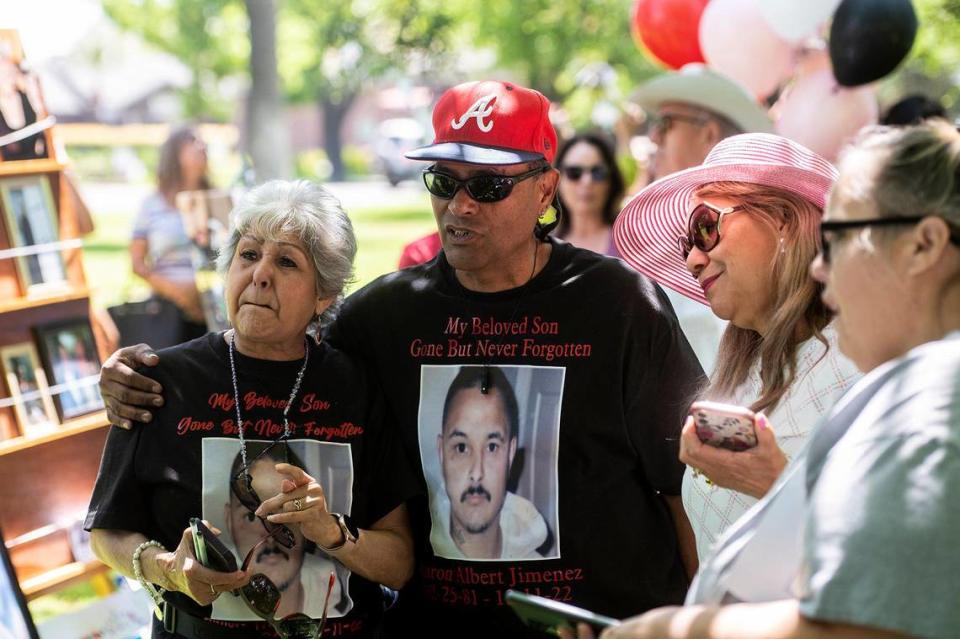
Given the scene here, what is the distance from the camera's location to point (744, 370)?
95.7 inches

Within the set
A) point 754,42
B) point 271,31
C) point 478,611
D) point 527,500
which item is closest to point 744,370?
point 527,500

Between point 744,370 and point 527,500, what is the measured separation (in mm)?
634

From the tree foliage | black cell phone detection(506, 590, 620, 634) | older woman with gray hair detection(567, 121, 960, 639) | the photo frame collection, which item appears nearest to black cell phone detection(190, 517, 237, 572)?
black cell phone detection(506, 590, 620, 634)

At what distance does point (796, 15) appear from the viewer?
5.89 meters

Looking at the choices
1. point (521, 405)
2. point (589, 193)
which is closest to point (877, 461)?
point (521, 405)

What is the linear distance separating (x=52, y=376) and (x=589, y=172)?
11.1 ft

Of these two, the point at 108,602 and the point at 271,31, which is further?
the point at 271,31

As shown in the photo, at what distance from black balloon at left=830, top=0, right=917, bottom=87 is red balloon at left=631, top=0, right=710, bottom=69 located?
1.38 m

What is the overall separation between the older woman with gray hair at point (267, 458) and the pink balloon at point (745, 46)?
14.8ft

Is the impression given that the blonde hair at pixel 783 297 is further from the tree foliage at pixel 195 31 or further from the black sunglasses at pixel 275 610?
the tree foliage at pixel 195 31

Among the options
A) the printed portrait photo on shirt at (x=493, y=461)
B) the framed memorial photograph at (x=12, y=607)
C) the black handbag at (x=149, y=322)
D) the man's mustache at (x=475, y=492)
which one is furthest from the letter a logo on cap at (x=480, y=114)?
the black handbag at (x=149, y=322)

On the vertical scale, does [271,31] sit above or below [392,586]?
above

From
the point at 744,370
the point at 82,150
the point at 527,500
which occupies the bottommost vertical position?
the point at 82,150

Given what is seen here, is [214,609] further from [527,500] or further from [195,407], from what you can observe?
[527,500]
